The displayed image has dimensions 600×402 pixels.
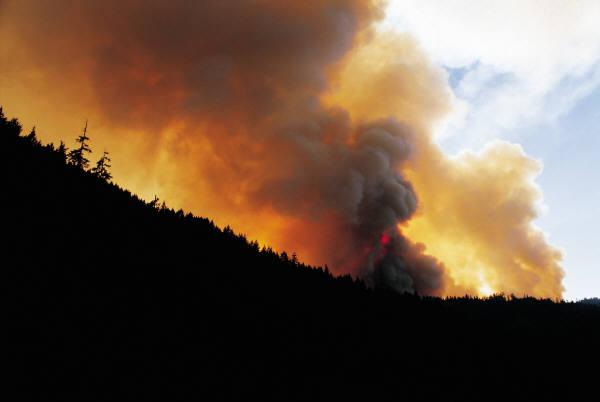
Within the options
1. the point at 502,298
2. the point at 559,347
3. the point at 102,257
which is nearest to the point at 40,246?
the point at 102,257

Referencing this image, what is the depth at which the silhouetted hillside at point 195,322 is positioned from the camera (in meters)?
31.3

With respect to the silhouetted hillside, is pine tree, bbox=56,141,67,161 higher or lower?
Answer: higher

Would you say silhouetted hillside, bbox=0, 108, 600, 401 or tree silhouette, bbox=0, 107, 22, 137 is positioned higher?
tree silhouette, bbox=0, 107, 22, 137

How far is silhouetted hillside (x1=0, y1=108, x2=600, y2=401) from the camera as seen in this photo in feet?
103

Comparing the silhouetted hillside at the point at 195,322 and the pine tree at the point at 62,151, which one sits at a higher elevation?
the pine tree at the point at 62,151

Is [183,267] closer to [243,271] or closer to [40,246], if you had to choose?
[243,271]

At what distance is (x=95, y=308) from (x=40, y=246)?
33.2 feet

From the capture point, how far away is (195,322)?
49.1m

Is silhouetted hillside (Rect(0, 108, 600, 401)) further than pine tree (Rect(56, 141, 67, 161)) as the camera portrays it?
No

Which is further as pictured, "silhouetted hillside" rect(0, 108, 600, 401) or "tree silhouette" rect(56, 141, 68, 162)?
"tree silhouette" rect(56, 141, 68, 162)

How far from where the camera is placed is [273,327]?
192ft

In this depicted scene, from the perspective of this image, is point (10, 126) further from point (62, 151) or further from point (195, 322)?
point (195, 322)

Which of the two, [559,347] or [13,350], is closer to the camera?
[13,350]

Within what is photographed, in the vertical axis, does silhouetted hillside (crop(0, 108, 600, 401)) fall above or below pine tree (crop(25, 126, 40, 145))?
below
